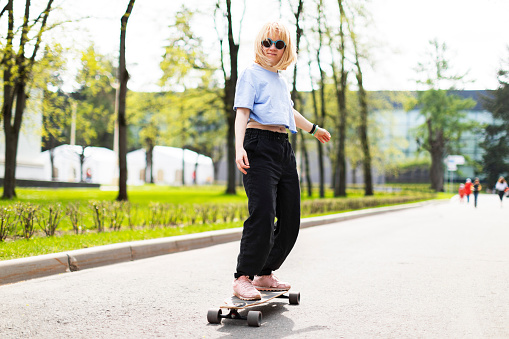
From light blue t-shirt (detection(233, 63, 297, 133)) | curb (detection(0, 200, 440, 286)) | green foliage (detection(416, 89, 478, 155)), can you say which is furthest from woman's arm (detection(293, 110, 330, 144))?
green foliage (detection(416, 89, 478, 155))

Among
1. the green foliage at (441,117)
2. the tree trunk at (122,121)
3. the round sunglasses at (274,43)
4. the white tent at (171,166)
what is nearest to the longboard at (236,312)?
the round sunglasses at (274,43)

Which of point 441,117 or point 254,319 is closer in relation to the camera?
point 254,319

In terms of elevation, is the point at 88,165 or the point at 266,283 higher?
the point at 88,165

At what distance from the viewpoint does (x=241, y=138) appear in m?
3.70

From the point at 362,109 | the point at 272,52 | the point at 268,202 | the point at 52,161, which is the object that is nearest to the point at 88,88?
the point at 362,109

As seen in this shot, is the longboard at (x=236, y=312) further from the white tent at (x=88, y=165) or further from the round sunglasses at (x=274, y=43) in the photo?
the white tent at (x=88, y=165)

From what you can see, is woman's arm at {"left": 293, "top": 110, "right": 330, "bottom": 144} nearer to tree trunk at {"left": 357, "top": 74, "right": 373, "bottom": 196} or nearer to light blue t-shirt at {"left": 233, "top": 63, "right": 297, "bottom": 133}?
light blue t-shirt at {"left": 233, "top": 63, "right": 297, "bottom": 133}

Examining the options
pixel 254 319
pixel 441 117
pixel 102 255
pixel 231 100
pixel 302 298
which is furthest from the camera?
pixel 441 117

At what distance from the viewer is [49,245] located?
22.4 feet

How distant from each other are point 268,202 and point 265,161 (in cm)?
29

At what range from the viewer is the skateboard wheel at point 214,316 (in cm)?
360

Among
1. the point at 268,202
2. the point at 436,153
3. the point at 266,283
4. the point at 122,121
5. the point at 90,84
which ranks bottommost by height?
the point at 266,283

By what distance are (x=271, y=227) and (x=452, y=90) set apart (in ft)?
162

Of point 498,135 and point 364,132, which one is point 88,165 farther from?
point 498,135
